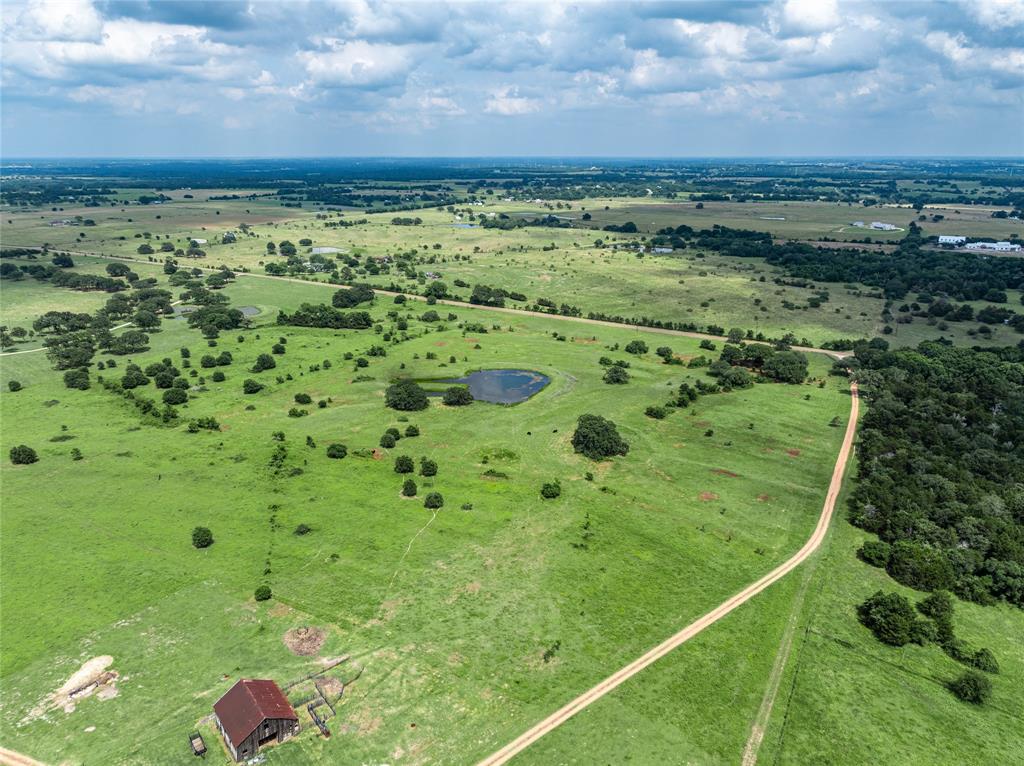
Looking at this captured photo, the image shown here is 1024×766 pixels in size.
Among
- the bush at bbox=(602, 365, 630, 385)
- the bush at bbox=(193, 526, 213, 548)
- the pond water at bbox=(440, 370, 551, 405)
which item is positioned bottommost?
the bush at bbox=(193, 526, 213, 548)

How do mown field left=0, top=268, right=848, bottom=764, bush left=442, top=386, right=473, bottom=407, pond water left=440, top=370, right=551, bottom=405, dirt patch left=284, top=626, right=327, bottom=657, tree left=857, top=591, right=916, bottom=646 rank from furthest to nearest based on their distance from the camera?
pond water left=440, top=370, right=551, bottom=405
bush left=442, top=386, right=473, bottom=407
tree left=857, top=591, right=916, bottom=646
dirt patch left=284, top=626, right=327, bottom=657
mown field left=0, top=268, right=848, bottom=764

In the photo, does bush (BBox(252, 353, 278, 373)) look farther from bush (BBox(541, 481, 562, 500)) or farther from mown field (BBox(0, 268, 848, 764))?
bush (BBox(541, 481, 562, 500))

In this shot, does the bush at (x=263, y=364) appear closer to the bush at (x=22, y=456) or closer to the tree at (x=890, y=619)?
the bush at (x=22, y=456)

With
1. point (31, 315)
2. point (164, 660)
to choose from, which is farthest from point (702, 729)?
point (31, 315)

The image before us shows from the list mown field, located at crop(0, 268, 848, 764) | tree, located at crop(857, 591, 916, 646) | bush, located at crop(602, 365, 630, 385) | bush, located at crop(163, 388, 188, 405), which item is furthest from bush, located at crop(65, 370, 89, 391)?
tree, located at crop(857, 591, 916, 646)

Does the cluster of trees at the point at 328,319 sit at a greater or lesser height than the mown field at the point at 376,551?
greater

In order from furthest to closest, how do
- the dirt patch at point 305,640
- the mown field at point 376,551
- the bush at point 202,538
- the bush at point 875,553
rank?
the bush at point 875,553, the bush at point 202,538, the dirt patch at point 305,640, the mown field at point 376,551

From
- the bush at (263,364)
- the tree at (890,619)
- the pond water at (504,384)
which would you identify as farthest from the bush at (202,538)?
the tree at (890,619)

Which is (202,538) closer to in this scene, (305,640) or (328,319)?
(305,640)

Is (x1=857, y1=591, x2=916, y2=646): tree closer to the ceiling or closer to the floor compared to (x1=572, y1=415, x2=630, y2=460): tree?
closer to the floor
